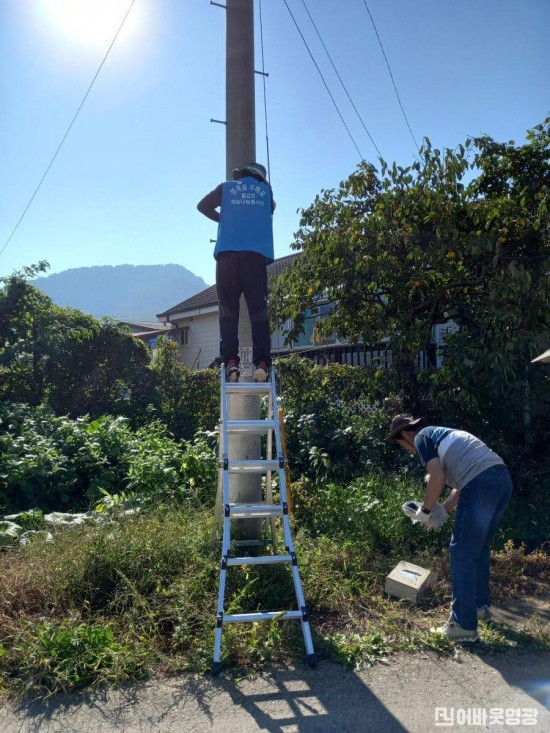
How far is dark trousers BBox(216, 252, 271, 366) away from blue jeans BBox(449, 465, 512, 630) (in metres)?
2.16

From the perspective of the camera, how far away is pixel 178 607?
14.2 feet

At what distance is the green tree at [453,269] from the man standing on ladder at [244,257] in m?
1.81

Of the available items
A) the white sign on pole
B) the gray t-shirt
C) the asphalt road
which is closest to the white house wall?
the white sign on pole

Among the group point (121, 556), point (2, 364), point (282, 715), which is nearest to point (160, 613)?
point (121, 556)

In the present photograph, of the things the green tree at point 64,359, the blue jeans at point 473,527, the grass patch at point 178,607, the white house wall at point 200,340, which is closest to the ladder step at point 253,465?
the grass patch at point 178,607

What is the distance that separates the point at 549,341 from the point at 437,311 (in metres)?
1.49

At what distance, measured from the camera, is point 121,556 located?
188 inches

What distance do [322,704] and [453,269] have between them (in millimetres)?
5115

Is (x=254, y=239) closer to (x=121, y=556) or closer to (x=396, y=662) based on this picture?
(x=121, y=556)

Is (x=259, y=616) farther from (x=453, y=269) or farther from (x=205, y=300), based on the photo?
(x=205, y=300)

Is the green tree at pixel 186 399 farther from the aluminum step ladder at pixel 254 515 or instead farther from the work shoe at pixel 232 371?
the aluminum step ladder at pixel 254 515

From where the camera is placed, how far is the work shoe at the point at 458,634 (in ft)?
13.6

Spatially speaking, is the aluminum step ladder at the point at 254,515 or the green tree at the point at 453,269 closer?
the aluminum step ladder at the point at 254,515

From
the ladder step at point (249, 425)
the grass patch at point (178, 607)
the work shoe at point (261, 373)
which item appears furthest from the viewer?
the work shoe at point (261, 373)
